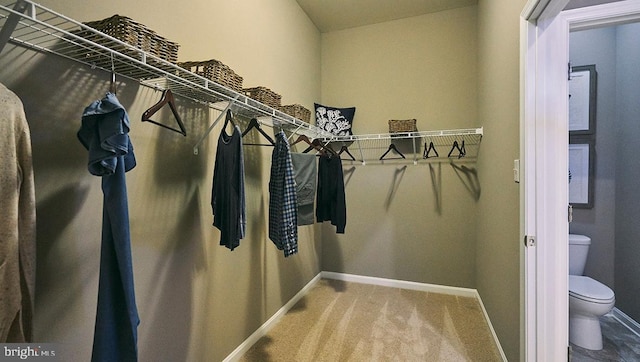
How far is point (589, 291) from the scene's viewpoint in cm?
196

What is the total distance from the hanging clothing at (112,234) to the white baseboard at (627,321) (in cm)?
344

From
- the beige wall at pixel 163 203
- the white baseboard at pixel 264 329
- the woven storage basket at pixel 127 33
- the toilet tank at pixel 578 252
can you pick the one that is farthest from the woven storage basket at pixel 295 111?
the toilet tank at pixel 578 252

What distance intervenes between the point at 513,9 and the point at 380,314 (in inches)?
97.7

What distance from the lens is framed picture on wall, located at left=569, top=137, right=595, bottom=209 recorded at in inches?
96.1

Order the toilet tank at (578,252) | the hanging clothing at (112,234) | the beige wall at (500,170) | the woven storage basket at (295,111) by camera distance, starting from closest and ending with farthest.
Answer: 1. the hanging clothing at (112,234)
2. the beige wall at (500,170)
3. the woven storage basket at (295,111)
4. the toilet tank at (578,252)

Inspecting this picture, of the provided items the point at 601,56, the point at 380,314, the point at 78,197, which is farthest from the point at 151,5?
the point at 601,56

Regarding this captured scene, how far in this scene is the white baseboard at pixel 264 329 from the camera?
1.84m

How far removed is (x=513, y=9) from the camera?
62.7 inches

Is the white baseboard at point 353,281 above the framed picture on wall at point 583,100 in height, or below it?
below

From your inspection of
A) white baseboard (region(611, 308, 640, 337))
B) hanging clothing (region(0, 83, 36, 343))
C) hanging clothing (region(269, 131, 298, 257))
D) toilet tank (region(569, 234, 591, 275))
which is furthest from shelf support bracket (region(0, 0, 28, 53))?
white baseboard (region(611, 308, 640, 337))

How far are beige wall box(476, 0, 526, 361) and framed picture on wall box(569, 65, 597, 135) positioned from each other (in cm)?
86

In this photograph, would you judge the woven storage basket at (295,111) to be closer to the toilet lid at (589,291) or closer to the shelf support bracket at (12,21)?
the shelf support bracket at (12,21)

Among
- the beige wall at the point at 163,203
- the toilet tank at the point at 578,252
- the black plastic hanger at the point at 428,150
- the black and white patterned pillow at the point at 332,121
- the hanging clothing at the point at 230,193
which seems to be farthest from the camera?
the black and white patterned pillow at the point at 332,121

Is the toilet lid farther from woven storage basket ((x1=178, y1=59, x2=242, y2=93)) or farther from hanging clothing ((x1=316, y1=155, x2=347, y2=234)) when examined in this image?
woven storage basket ((x1=178, y1=59, x2=242, y2=93))
